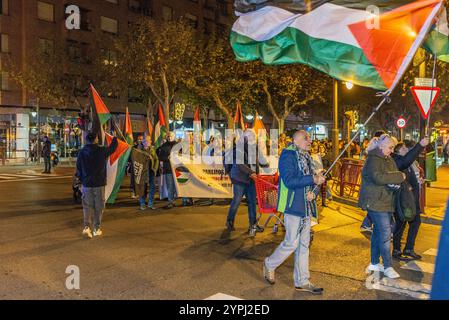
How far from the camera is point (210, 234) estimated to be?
867 cm

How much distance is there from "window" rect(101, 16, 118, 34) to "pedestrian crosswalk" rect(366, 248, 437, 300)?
4188 cm

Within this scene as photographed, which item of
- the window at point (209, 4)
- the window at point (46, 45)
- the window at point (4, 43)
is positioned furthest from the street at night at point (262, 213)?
the window at point (209, 4)

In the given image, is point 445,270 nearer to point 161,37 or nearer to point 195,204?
point 195,204

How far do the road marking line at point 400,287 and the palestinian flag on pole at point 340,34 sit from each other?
2272mm

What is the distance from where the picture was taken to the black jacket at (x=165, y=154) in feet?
39.3

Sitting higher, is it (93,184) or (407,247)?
(93,184)

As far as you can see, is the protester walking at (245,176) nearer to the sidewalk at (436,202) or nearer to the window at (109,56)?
the sidewalk at (436,202)

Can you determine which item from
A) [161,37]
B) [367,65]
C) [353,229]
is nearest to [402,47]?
[367,65]

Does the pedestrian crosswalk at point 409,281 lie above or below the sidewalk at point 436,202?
below

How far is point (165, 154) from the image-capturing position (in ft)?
39.2

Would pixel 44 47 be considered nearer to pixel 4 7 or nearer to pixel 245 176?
pixel 4 7

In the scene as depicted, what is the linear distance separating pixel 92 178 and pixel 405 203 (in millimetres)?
4916
